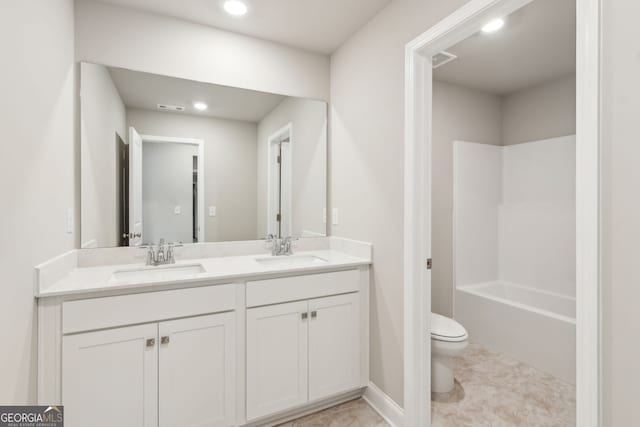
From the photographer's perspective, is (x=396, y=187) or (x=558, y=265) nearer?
(x=396, y=187)

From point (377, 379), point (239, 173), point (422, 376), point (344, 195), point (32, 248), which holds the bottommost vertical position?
point (377, 379)

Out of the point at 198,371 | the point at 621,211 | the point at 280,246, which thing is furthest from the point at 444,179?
the point at 198,371

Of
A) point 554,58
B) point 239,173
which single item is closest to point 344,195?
point 239,173

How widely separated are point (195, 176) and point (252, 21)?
3.66 feet

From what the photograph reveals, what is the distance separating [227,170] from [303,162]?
0.60 meters

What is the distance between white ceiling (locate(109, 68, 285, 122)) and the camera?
6.43 feet

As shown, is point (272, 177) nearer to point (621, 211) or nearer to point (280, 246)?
point (280, 246)

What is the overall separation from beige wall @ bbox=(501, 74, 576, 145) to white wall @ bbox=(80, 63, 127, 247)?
371 cm

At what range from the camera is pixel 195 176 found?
2.17 m

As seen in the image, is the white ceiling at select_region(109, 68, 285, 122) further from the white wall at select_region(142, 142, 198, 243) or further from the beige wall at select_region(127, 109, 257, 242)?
the white wall at select_region(142, 142, 198, 243)

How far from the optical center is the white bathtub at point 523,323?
91.2 inches

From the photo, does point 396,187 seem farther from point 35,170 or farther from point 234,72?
point 35,170

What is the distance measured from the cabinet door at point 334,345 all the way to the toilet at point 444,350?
21.5 inches

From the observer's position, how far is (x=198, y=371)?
5.22 ft
